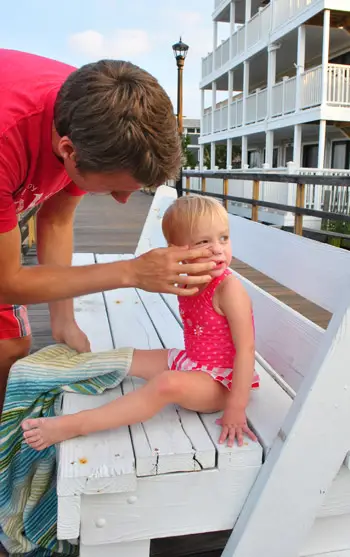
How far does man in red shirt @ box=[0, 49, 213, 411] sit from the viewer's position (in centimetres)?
119

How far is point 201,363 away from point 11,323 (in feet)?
2.59

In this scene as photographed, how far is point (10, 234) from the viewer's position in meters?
1.36

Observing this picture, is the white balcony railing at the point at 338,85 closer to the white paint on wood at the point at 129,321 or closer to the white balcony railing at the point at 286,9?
the white balcony railing at the point at 286,9

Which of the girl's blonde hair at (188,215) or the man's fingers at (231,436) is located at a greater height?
the girl's blonde hair at (188,215)

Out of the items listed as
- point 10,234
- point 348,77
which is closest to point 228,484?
point 10,234

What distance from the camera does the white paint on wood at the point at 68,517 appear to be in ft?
3.89

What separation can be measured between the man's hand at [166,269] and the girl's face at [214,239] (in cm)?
22

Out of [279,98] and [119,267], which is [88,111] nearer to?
[119,267]

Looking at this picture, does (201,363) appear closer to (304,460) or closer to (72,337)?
(304,460)

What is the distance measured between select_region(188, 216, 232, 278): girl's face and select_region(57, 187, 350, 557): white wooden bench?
0.29m

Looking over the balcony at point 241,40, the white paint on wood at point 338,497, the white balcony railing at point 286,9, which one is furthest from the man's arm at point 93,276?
the balcony at point 241,40

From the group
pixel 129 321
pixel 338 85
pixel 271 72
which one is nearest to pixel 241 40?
pixel 271 72

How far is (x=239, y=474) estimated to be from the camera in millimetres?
1275

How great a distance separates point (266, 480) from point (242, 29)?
60.9 ft
